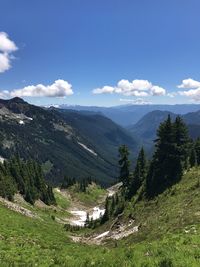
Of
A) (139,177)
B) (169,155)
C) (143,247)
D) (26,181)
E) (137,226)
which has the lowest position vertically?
(26,181)

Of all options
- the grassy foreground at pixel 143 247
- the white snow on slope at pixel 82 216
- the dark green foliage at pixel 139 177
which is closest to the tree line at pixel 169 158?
the dark green foliage at pixel 139 177

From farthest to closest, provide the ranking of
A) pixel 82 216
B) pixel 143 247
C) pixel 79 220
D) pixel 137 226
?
1. pixel 82 216
2. pixel 79 220
3. pixel 137 226
4. pixel 143 247

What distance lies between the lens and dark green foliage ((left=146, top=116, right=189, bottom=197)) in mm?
64125

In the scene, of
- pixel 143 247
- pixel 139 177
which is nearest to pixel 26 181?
pixel 139 177

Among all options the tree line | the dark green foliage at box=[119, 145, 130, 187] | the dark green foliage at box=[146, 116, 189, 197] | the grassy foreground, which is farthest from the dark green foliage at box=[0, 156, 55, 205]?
the grassy foreground

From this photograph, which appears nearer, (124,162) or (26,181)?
(124,162)

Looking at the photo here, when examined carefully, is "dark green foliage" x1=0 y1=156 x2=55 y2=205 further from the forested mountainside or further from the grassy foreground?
the grassy foreground

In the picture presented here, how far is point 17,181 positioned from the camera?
97.1 m

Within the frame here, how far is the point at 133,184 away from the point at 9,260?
5746cm

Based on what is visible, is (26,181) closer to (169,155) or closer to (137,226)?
(169,155)

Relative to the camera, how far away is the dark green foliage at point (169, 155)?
64.1 metres

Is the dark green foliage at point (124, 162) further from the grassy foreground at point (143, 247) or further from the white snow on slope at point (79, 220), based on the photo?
the grassy foreground at point (143, 247)

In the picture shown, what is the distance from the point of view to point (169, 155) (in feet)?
213

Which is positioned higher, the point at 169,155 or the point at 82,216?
the point at 169,155
